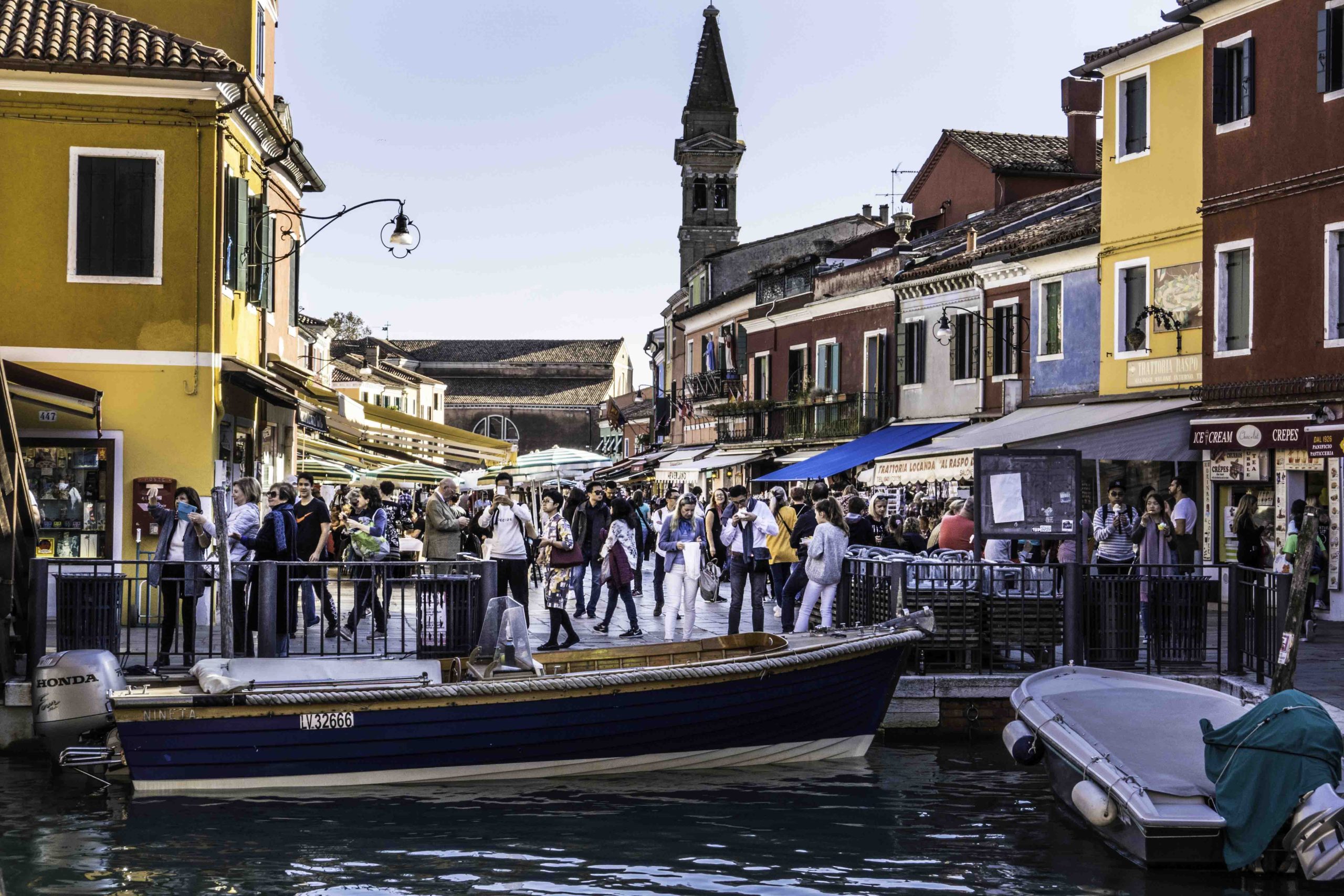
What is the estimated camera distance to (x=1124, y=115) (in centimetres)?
2720

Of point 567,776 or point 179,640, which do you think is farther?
point 179,640

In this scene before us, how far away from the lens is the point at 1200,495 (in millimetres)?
24359

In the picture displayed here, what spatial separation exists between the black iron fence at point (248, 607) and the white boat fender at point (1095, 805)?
19.6ft

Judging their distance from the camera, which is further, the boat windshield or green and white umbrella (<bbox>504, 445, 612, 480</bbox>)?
green and white umbrella (<bbox>504, 445, 612, 480</bbox>)

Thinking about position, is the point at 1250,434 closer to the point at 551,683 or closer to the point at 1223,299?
the point at 1223,299

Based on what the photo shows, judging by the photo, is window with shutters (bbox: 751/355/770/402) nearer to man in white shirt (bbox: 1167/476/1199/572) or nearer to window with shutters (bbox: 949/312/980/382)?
window with shutters (bbox: 949/312/980/382)

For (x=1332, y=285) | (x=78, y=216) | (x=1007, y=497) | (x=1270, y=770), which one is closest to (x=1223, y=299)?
(x=1332, y=285)

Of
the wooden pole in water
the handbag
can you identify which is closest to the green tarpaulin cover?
the wooden pole in water

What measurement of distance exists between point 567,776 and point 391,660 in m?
1.63

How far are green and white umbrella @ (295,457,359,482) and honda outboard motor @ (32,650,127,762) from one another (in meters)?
18.0

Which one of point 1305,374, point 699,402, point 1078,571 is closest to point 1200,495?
point 1305,374

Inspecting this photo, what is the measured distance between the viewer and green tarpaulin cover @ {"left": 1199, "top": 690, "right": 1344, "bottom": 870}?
9.45 metres

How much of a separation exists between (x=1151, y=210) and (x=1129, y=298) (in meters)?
1.56

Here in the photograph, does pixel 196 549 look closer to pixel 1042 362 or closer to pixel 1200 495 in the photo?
pixel 1200 495
